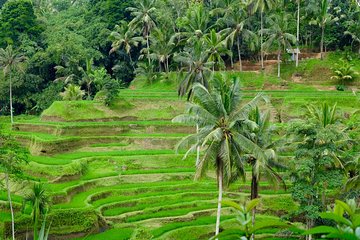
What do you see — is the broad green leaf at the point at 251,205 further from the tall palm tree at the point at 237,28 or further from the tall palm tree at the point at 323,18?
the tall palm tree at the point at 323,18

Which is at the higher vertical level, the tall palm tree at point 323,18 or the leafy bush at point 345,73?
the tall palm tree at point 323,18

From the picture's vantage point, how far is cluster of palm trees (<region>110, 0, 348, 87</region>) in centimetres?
4841

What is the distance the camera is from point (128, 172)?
3306cm

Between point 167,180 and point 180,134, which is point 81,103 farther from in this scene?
point 167,180

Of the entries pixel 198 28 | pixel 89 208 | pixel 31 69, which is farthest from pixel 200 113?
pixel 31 69

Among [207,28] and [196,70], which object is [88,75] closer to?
[207,28]

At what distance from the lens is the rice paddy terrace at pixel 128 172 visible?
83.6ft

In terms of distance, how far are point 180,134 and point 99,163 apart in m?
8.26

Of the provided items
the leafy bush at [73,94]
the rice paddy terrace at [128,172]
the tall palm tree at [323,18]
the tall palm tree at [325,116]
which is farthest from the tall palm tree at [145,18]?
the tall palm tree at [325,116]

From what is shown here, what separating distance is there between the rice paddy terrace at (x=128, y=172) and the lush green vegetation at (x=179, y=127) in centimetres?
11

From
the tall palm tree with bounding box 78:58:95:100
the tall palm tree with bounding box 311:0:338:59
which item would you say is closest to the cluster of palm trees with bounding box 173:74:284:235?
the tall palm tree with bounding box 78:58:95:100

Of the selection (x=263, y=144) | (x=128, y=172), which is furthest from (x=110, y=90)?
(x=263, y=144)

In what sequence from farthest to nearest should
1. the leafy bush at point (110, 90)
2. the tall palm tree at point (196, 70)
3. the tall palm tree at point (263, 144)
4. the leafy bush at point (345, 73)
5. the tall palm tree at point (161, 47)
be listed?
the tall palm tree at point (161, 47) < the leafy bush at point (345, 73) < the leafy bush at point (110, 90) < the tall palm tree at point (196, 70) < the tall palm tree at point (263, 144)

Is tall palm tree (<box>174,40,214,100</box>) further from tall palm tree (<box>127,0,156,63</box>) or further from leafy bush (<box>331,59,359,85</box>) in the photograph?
leafy bush (<box>331,59,359,85</box>)
